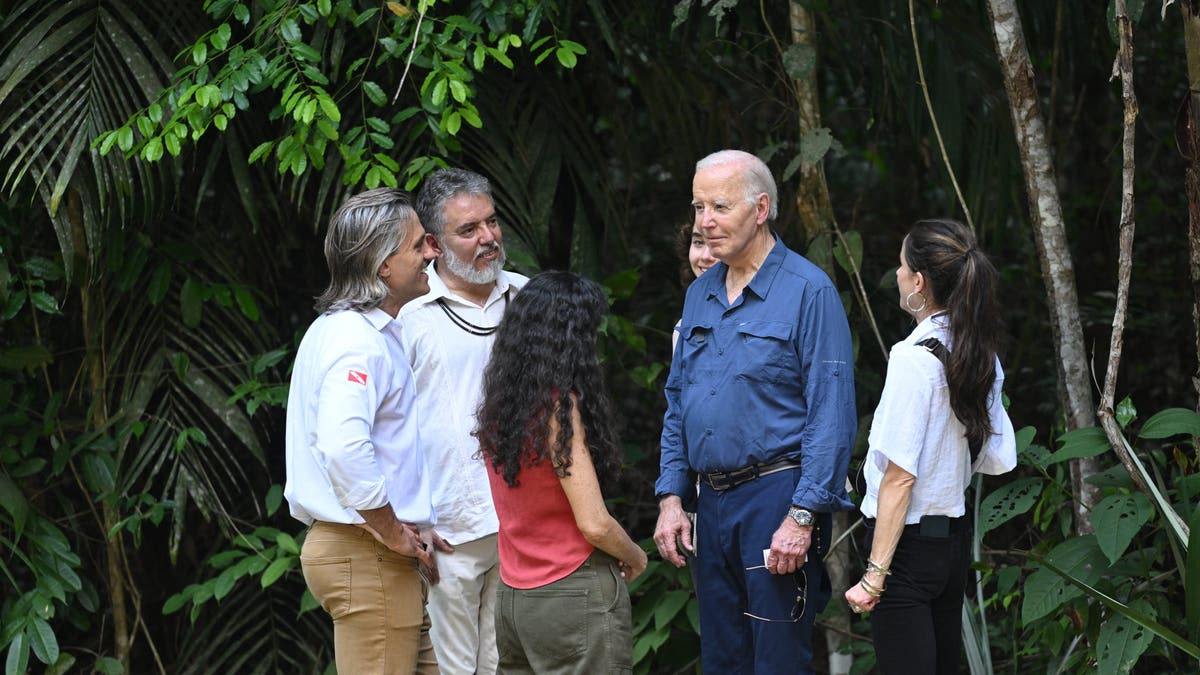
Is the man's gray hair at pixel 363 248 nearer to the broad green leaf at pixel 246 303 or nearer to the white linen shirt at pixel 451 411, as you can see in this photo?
the white linen shirt at pixel 451 411

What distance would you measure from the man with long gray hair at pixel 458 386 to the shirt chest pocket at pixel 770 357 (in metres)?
0.75

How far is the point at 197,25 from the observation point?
4148 mm

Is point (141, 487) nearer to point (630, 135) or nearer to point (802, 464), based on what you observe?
point (630, 135)

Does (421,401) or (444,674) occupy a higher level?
(421,401)

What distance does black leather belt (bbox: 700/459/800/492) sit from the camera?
2799 mm

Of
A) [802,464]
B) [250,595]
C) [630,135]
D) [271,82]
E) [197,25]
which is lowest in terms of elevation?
[250,595]

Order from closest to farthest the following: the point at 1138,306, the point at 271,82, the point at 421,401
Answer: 1. the point at 421,401
2. the point at 271,82
3. the point at 1138,306

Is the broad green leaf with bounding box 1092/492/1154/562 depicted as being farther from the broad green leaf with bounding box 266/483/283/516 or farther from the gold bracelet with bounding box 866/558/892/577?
the broad green leaf with bounding box 266/483/283/516

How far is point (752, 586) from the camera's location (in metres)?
2.80

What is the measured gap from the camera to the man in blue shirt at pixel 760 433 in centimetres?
274

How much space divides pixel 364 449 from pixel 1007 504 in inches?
65.2

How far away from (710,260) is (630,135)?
4.61ft

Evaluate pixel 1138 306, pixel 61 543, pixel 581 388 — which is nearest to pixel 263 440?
pixel 61 543

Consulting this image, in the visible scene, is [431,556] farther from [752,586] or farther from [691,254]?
[691,254]
